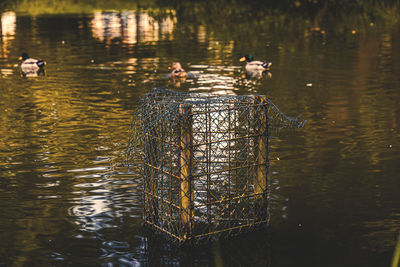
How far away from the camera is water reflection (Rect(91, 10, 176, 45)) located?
108 ft

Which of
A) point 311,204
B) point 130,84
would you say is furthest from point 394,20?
point 311,204

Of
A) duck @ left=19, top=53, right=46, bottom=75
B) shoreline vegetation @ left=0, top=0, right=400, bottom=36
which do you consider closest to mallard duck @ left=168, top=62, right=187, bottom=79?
duck @ left=19, top=53, right=46, bottom=75

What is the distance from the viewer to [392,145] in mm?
13328

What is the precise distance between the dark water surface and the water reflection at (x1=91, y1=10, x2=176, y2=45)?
3.67 metres

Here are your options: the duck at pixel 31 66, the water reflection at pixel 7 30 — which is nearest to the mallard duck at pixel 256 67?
the duck at pixel 31 66

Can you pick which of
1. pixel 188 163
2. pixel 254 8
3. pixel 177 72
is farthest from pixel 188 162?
pixel 254 8

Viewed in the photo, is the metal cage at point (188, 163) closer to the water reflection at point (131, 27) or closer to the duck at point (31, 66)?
the duck at point (31, 66)

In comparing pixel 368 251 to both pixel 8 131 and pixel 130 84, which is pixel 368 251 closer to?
pixel 8 131

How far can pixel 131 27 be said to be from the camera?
38.3m

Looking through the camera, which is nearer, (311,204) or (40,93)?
(311,204)

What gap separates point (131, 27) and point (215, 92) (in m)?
20.2

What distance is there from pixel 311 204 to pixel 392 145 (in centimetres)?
372

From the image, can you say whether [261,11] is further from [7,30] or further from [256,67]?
[256,67]

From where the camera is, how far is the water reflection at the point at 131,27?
108 feet
